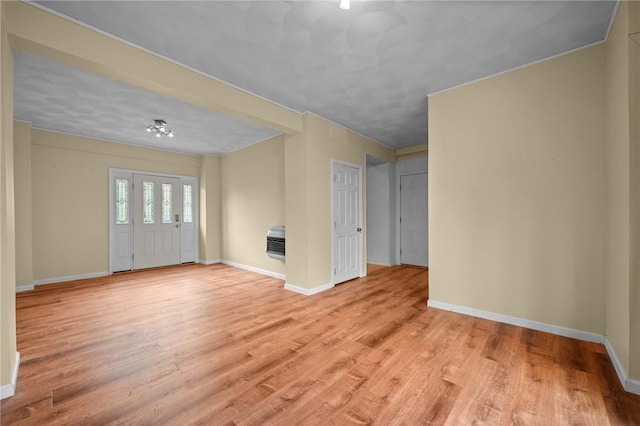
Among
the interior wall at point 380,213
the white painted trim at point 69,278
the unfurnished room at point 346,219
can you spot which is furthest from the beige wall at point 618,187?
the white painted trim at point 69,278

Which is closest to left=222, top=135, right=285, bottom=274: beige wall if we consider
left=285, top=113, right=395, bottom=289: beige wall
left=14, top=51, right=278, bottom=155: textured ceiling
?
left=14, top=51, right=278, bottom=155: textured ceiling

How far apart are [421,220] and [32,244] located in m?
7.33

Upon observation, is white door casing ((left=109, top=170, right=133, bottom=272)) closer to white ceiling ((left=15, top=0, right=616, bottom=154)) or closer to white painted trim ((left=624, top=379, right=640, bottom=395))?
white ceiling ((left=15, top=0, right=616, bottom=154))

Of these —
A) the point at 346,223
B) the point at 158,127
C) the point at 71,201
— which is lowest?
the point at 346,223

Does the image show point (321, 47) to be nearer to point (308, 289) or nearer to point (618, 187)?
point (618, 187)

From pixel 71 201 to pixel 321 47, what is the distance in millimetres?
5468

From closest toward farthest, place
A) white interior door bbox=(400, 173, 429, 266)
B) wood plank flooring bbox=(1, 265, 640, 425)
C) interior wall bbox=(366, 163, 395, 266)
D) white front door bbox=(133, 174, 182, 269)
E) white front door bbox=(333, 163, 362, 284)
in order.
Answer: wood plank flooring bbox=(1, 265, 640, 425)
white front door bbox=(333, 163, 362, 284)
white front door bbox=(133, 174, 182, 269)
white interior door bbox=(400, 173, 429, 266)
interior wall bbox=(366, 163, 395, 266)

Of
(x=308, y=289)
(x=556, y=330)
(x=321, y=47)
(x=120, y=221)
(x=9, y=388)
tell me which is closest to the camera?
(x=9, y=388)

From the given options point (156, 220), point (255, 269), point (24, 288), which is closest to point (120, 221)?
point (156, 220)

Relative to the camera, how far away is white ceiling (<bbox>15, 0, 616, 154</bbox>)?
2.00m

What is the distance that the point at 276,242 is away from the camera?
488cm

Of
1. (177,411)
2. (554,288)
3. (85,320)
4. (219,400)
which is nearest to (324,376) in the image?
(219,400)

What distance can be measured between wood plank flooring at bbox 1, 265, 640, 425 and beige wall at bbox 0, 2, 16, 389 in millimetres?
291

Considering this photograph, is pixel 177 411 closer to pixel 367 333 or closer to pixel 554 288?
pixel 367 333
